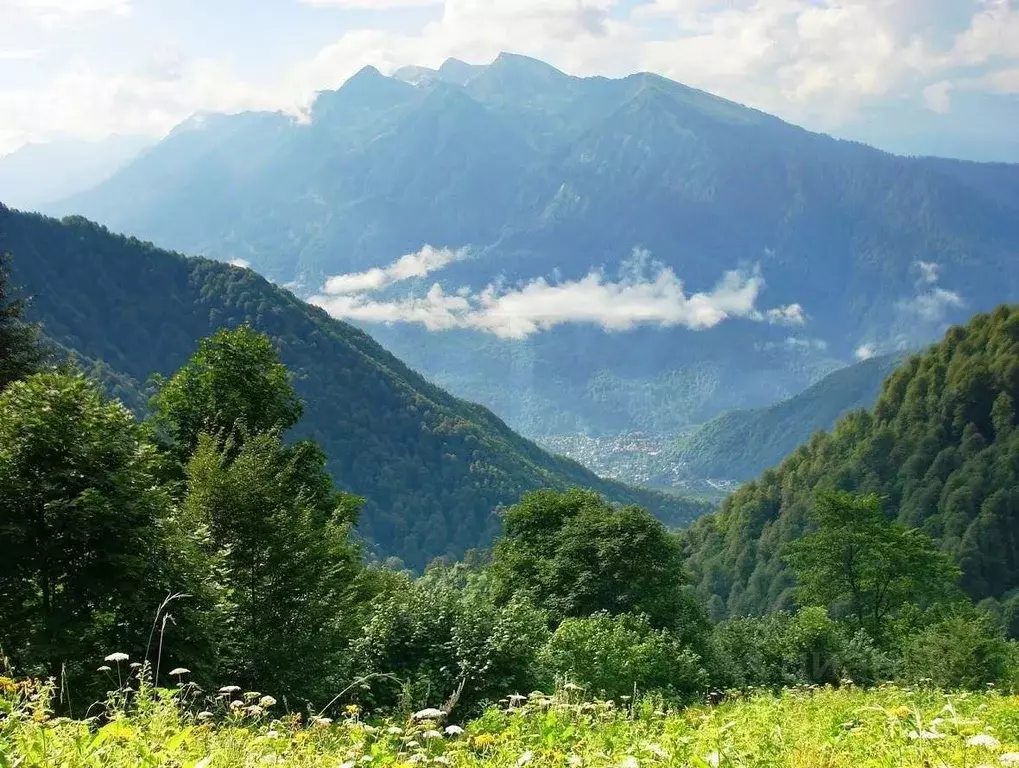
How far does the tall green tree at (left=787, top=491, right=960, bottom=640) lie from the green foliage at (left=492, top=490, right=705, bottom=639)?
58.4ft

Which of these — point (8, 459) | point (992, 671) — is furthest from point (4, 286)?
point (992, 671)

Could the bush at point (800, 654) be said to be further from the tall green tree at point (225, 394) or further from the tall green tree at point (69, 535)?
the tall green tree at point (69, 535)

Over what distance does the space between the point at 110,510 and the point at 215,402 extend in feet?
60.8

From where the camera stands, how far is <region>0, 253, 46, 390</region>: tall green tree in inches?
1205

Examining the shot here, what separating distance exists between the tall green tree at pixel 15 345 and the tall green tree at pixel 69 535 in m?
19.9

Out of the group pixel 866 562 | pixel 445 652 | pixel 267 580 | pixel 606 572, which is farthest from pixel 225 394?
pixel 866 562

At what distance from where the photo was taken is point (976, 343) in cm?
11725

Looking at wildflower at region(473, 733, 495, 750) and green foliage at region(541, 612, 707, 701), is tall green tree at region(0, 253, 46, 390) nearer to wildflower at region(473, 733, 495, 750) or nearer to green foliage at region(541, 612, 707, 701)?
green foliage at region(541, 612, 707, 701)

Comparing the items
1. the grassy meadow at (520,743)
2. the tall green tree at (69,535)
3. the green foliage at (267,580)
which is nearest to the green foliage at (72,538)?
the tall green tree at (69,535)

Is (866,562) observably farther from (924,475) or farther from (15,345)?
(924,475)

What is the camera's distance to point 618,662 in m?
21.6

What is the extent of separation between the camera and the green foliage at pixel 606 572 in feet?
121

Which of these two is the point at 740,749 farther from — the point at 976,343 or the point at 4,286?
the point at 976,343

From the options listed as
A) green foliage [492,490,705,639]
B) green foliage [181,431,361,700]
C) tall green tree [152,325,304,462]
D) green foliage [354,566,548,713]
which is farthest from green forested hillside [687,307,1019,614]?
green foliage [181,431,361,700]
